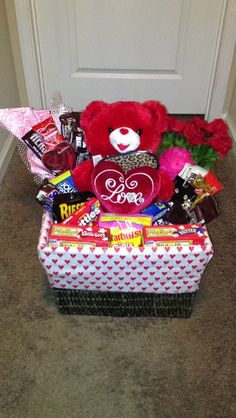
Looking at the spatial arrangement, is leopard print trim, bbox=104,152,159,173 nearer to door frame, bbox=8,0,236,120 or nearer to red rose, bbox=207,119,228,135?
red rose, bbox=207,119,228,135

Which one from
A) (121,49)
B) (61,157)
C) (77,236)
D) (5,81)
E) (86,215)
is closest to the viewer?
(77,236)

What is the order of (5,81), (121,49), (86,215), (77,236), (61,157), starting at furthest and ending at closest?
(121,49)
(5,81)
(61,157)
(86,215)
(77,236)

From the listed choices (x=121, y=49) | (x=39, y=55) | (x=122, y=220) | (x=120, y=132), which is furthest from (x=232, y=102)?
(x=122, y=220)

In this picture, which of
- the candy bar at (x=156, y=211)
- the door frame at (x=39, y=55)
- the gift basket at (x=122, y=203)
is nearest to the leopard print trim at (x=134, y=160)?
the gift basket at (x=122, y=203)

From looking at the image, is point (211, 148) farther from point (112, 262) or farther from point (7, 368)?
point (7, 368)

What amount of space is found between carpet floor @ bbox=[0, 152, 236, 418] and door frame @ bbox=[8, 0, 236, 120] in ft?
3.24

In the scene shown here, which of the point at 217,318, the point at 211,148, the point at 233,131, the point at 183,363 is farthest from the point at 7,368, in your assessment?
the point at 233,131

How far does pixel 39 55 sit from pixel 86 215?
1.10 meters

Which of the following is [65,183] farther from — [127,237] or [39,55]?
[39,55]

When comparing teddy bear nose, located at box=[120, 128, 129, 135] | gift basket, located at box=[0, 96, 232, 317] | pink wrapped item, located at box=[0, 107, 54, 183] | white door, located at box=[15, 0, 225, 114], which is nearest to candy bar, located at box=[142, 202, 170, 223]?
gift basket, located at box=[0, 96, 232, 317]

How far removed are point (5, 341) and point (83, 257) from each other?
34 centimetres

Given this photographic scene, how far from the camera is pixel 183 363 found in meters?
1.04

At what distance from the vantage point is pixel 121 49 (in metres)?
1.88

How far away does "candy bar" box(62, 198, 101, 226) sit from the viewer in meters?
1.09
